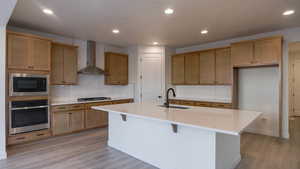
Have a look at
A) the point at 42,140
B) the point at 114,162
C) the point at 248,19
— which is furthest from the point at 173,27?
the point at 42,140

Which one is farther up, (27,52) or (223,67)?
(27,52)

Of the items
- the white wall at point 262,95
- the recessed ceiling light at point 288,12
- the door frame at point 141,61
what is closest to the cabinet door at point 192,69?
the door frame at point 141,61

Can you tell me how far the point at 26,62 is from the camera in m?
3.56

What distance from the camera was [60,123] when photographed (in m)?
4.11

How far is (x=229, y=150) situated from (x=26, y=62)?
13.8 feet

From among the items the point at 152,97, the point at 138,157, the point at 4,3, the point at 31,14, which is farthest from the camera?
the point at 152,97

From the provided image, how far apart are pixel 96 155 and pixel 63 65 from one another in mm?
2634

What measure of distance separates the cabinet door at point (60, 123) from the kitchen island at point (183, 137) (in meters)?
1.67

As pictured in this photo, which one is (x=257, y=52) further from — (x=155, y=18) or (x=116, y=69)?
(x=116, y=69)

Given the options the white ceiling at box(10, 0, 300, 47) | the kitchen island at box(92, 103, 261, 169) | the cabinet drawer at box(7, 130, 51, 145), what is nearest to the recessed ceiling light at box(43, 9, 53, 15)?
the white ceiling at box(10, 0, 300, 47)

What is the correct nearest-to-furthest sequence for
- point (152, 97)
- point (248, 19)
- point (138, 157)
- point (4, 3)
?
point (4, 3)
point (138, 157)
point (248, 19)
point (152, 97)

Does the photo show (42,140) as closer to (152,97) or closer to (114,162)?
(114,162)

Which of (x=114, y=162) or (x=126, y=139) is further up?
(x=126, y=139)

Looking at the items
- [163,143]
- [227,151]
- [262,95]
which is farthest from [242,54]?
[163,143]
